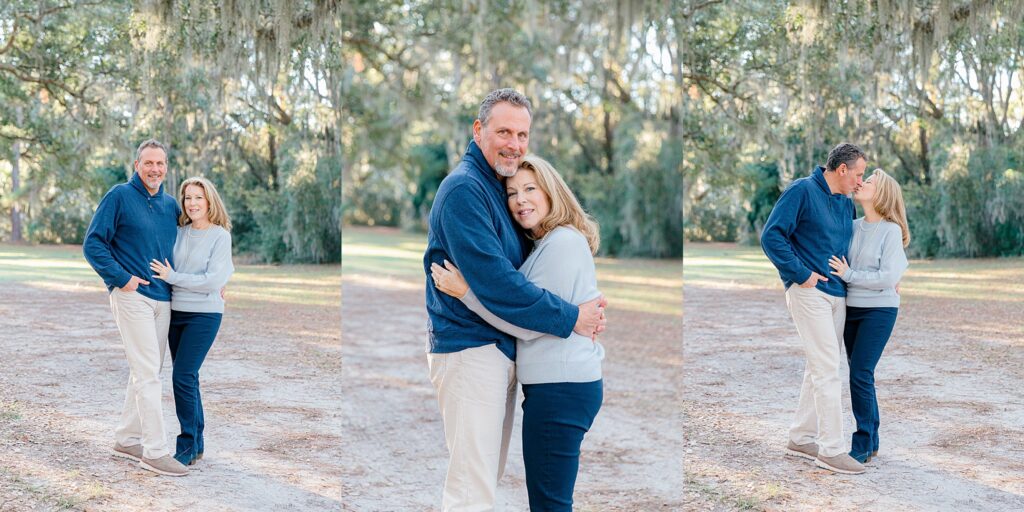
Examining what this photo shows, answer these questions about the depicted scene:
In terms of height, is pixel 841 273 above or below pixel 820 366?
above

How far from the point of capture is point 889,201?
9.78ft

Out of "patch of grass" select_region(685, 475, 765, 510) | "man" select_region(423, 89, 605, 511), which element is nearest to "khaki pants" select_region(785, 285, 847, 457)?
"patch of grass" select_region(685, 475, 765, 510)

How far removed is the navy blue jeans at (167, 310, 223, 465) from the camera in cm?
306

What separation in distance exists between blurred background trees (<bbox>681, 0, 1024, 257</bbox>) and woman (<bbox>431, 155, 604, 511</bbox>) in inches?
46.1

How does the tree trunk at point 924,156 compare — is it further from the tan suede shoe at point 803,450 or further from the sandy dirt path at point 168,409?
the sandy dirt path at point 168,409

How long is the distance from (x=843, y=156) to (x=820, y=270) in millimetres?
408

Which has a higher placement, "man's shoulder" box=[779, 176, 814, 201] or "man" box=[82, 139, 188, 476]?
"man's shoulder" box=[779, 176, 814, 201]

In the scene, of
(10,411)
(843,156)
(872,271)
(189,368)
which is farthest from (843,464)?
(10,411)

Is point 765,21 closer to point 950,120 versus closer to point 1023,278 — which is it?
point 950,120

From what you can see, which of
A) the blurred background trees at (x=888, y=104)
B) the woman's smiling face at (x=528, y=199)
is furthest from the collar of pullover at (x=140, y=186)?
the blurred background trees at (x=888, y=104)

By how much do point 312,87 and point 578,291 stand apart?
1.65 metres

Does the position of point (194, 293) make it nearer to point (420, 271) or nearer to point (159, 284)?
point (159, 284)

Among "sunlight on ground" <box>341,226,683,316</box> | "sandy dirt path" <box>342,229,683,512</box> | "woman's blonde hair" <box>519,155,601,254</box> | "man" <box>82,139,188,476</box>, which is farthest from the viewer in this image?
"sunlight on ground" <box>341,226,683,316</box>

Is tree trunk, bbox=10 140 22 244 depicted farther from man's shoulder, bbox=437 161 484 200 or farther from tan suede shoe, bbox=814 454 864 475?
tan suede shoe, bbox=814 454 864 475
